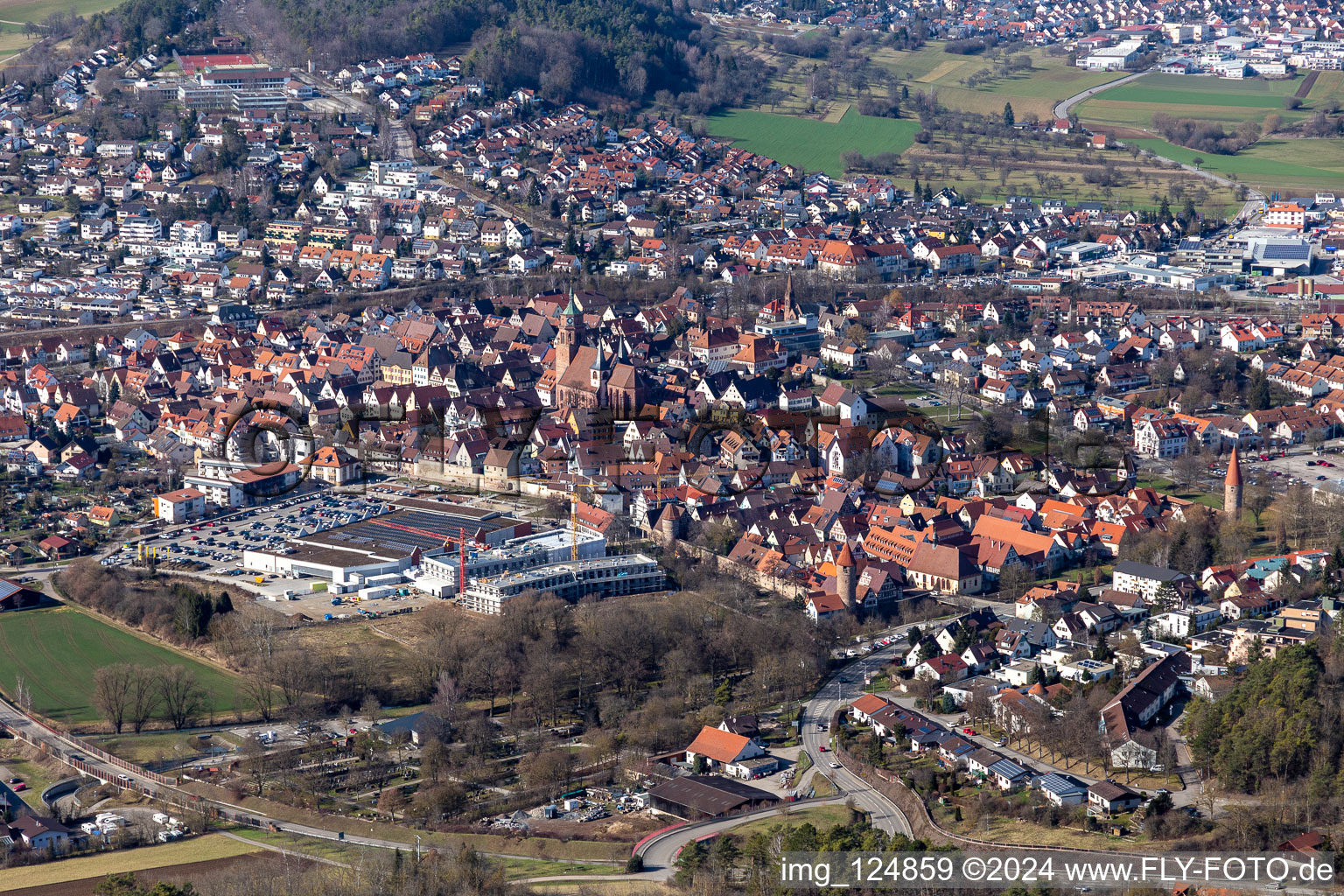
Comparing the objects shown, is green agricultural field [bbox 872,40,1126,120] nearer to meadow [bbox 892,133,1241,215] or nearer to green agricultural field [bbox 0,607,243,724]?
meadow [bbox 892,133,1241,215]

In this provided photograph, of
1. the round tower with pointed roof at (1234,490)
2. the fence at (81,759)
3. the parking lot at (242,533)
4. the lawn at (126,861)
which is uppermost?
the round tower with pointed roof at (1234,490)

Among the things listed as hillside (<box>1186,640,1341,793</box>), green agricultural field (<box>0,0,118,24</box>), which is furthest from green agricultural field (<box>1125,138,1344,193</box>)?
green agricultural field (<box>0,0,118,24</box>)

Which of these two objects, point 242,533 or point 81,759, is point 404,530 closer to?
point 242,533

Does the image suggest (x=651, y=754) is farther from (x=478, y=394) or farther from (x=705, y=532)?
(x=478, y=394)

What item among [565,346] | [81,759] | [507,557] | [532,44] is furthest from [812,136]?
[81,759]

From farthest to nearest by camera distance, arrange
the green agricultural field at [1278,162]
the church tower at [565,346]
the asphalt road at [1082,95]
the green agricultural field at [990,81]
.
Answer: the green agricultural field at [990,81], the asphalt road at [1082,95], the green agricultural field at [1278,162], the church tower at [565,346]

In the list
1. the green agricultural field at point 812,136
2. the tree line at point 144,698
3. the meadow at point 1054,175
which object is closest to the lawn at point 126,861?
the tree line at point 144,698

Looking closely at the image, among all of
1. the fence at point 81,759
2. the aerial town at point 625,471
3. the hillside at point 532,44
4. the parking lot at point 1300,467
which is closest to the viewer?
the aerial town at point 625,471

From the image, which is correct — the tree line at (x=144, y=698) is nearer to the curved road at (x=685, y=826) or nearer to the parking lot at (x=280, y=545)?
the curved road at (x=685, y=826)
